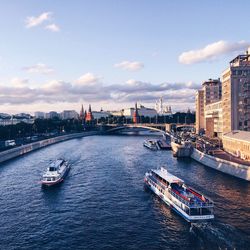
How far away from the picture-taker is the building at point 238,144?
65.4 metres

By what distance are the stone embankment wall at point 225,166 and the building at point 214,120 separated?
35604 millimetres

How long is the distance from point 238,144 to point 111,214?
143ft

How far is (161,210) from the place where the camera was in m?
40.2

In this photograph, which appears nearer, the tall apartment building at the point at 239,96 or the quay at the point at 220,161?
the quay at the point at 220,161

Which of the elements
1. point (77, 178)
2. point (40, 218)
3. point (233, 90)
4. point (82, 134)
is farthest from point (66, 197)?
point (82, 134)

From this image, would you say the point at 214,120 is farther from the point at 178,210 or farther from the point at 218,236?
the point at 218,236

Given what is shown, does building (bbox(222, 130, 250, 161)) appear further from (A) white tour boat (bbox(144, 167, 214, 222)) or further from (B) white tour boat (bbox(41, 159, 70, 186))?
(B) white tour boat (bbox(41, 159, 70, 186))

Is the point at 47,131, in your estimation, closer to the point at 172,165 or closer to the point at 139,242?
the point at 172,165

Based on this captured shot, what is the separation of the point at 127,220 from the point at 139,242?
5.90 m

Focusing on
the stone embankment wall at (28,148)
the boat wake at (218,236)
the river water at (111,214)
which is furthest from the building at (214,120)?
the boat wake at (218,236)

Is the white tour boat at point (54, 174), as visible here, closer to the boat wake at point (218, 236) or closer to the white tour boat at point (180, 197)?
the white tour boat at point (180, 197)

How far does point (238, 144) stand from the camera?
231 feet

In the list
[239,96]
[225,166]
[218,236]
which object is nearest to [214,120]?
[239,96]

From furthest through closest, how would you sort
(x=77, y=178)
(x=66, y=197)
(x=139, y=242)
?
(x=77, y=178) → (x=66, y=197) → (x=139, y=242)
